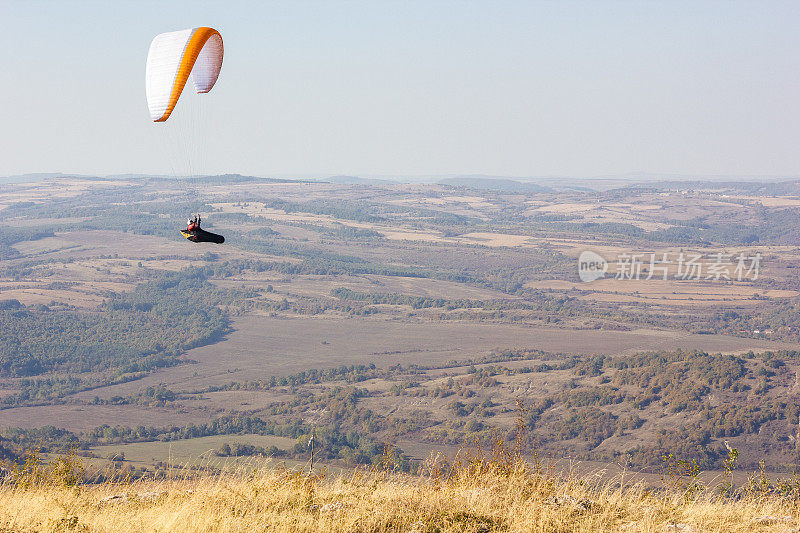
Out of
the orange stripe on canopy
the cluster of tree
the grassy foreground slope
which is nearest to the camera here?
the grassy foreground slope

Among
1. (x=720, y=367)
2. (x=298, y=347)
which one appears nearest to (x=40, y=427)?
(x=298, y=347)

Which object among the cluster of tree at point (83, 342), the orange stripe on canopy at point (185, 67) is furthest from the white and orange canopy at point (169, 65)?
the cluster of tree at point (83, 342)

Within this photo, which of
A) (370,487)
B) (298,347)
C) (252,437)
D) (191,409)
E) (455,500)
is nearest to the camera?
(455,500)

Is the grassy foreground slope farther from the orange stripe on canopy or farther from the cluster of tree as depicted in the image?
the cluster of tree

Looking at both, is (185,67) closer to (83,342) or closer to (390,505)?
(390,505)

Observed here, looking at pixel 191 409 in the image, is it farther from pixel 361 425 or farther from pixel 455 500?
pixel 455 500

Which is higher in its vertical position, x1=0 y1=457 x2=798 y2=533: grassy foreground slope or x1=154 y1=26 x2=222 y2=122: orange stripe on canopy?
x1=154 y1=26 x2=222 y2=122: orange stripe on canopy

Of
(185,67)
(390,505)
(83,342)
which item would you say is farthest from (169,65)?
(83,342)

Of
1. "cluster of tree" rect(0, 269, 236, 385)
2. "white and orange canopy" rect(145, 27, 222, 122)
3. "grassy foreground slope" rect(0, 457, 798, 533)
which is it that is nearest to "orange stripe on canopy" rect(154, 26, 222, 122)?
"white and orange canopy" rect(145, 27, 222, 122)
